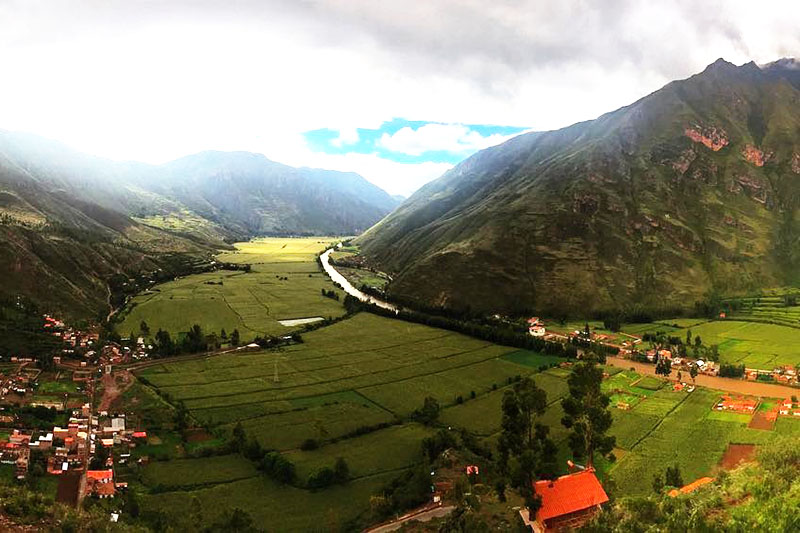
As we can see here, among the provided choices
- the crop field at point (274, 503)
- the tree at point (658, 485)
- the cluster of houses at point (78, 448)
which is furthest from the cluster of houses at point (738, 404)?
the cluster of houses at point (78, 448)

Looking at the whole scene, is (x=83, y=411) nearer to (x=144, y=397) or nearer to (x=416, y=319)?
(x=144, y=397)

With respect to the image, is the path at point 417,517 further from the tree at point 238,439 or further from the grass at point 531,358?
the grass at point 531,358

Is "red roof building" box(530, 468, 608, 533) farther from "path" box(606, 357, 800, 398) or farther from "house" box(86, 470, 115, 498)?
"path" box(606, 357, 800, 398)

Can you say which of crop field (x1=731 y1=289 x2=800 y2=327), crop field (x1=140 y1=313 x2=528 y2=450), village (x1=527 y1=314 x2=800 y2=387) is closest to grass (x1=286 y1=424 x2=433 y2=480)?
crop field (x1=140 y1=313 x2=528 y2=450)

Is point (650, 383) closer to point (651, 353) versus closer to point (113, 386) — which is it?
point (651, 353)

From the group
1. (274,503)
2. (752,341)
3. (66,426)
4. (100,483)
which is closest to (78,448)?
(66,426)

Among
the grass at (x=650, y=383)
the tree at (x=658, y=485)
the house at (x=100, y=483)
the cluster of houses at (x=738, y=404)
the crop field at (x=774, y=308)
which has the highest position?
the crop field at (x=774, y=308)

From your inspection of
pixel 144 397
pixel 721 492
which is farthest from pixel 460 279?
pixel 721 492
